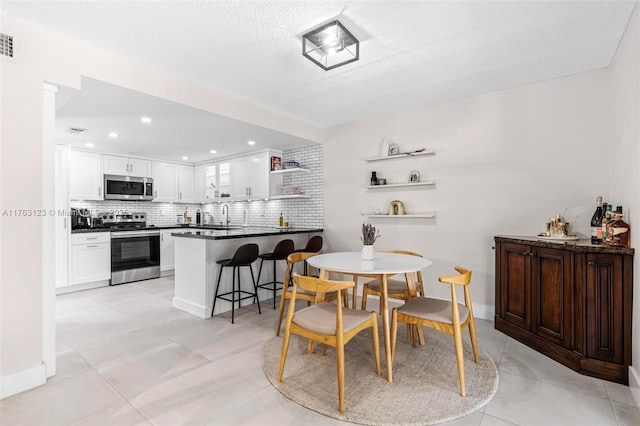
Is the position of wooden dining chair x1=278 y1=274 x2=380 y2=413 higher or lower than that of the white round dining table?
lower

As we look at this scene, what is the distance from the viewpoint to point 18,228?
2.18 m

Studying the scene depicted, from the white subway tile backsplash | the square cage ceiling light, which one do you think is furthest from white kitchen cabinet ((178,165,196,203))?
the square cage ceiling light

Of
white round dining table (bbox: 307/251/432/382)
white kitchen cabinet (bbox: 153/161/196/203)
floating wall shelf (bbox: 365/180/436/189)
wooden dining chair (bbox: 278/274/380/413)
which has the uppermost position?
white kitchen cabinet (bbox: 153/161/196/203)

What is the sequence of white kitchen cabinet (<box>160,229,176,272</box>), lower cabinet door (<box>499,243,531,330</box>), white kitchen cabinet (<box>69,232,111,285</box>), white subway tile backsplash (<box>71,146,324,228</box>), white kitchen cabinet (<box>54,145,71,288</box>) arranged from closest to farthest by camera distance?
lower cabinet door (<box>499,243,531,330</box>)
white kitchen cabinet (<box>54,145,71,288</box>)
white kitchen cabinet (<box>69,232,111,285</box>)
white subway tile backsplash (<box>71,146,324,228</box>)
white kitchen cabinet (<box>160,229,176,272</box>)

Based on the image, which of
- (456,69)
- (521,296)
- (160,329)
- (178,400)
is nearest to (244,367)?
(178,400)

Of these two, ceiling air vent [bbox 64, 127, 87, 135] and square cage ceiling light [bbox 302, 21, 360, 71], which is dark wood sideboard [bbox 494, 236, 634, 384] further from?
ceiling air vent [bbox 64, 127, 87, 135]

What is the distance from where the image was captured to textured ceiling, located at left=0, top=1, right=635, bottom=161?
2.13 meters

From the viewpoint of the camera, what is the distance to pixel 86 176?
212 inches

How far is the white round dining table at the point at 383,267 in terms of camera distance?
2314 mm

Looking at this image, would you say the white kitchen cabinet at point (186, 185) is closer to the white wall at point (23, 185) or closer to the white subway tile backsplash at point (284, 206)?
the white subway tile backsplash at point (284, 206)

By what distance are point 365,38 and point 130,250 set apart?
16.9 ft

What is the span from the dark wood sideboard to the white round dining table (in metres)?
1.02

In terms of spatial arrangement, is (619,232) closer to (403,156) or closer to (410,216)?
(410,216)

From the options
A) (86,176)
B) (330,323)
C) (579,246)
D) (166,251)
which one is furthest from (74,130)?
(579,246)
